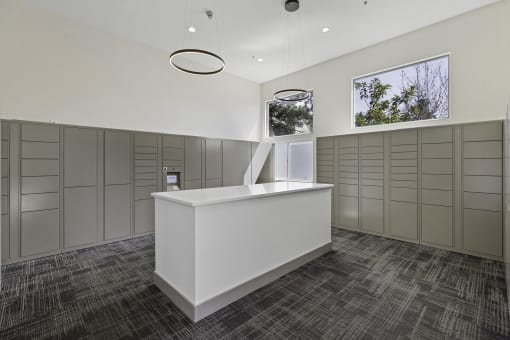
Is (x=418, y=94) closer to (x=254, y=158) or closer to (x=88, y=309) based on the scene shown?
(x=254, y=158)

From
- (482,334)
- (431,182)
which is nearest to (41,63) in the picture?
(482,334)

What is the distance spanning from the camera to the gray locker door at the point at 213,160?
538 centimetres

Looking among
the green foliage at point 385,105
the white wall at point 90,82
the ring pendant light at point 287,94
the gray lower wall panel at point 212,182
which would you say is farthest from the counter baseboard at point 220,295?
the green foliage at point 385,105

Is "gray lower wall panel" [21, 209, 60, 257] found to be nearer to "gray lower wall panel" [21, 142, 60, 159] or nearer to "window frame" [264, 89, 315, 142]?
"gray lower wall panel" [21, 142, 60, 159]

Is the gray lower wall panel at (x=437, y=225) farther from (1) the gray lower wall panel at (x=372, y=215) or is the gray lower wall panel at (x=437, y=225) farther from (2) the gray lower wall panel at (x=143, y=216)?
(2) the gray lower wall panel at (x=143, y=216)

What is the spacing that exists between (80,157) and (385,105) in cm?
568

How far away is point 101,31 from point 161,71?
1.18 m

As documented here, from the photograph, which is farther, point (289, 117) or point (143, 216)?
point (289, 117)

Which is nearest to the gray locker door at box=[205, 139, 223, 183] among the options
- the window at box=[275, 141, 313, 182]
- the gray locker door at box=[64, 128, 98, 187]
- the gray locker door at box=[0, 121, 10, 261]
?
the window at box=[275, 141, 313, 182]

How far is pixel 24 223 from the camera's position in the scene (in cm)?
331

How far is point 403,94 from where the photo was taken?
15.1 feet

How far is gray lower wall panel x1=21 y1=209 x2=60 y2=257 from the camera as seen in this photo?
332 centimetres

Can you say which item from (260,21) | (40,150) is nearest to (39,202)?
(40,150)

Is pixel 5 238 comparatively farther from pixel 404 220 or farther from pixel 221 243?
pixel 404 220
